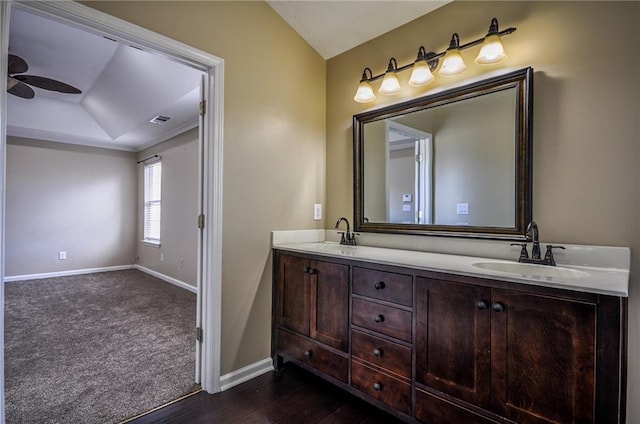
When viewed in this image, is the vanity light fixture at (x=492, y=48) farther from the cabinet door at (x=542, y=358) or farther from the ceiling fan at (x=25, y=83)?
the ceiling fan at (x=25, y=83)

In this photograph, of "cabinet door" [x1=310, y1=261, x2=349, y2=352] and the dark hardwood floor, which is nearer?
the dark hardwood floor

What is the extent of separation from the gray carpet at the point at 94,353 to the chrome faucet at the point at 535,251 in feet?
6.88

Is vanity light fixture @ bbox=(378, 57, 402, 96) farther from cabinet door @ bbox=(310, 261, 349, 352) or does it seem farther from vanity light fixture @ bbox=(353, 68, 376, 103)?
cabinet door @ bbox=(310, 261, 349, 352)

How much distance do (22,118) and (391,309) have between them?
19.0ft

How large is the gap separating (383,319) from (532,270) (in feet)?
2.41

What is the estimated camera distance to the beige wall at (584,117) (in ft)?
4.55

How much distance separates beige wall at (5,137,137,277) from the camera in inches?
196

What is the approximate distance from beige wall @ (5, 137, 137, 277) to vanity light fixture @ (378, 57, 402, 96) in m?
5.68

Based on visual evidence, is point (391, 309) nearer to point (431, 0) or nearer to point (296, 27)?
point (431, 0)

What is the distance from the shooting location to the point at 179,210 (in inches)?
187

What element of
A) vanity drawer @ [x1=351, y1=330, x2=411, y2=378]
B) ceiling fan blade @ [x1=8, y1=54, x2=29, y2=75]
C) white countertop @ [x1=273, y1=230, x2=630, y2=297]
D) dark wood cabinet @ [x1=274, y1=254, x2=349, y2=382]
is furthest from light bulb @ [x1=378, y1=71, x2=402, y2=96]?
ceiling fan blade @ [x1=8, y1=54, x2=29, y2=75]

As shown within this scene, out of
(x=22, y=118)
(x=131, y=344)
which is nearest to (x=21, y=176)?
(x=22, y=118)

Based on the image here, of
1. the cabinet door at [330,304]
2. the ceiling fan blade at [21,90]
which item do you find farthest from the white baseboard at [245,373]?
the ceiling fan blade at [21,90]

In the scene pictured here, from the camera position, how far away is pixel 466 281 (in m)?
1.36
